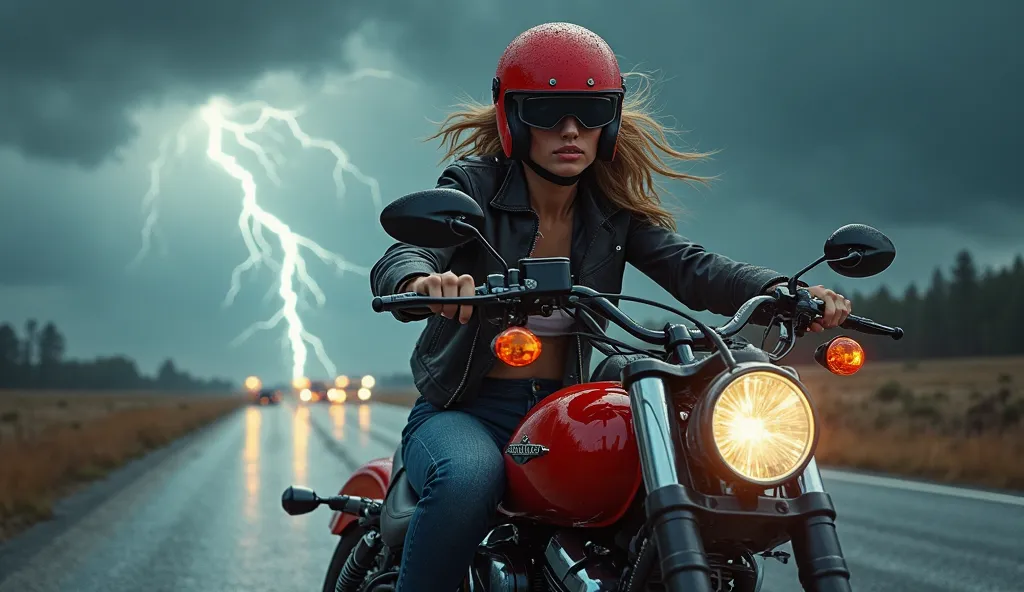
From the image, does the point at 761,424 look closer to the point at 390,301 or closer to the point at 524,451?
the point at 524,451

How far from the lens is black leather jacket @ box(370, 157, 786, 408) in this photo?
323cm

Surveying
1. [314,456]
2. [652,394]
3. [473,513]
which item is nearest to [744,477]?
[652,394]

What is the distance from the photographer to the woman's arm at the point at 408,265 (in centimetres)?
277

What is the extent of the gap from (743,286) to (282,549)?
5.89 meters

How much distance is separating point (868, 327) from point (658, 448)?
105cm

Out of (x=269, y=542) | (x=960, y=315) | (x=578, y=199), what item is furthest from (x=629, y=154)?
(x=960, y=315)

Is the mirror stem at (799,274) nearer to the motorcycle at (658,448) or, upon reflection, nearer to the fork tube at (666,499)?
the motorcycle at (658,448)

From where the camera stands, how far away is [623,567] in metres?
2.56

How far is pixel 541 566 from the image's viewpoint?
2.91m

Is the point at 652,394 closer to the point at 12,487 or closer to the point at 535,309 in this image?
the point at 535,309

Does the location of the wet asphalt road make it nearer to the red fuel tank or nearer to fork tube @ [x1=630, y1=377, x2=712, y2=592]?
the red fuel tank

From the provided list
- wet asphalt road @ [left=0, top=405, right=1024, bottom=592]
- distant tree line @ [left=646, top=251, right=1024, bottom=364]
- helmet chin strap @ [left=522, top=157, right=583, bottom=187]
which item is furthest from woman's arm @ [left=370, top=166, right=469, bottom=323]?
distant tree line @ [left=646, top=251, right=1024, bottom=364]

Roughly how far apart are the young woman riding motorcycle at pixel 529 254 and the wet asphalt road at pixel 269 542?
12.1 feet

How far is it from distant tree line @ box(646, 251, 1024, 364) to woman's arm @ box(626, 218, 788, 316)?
112 meters
